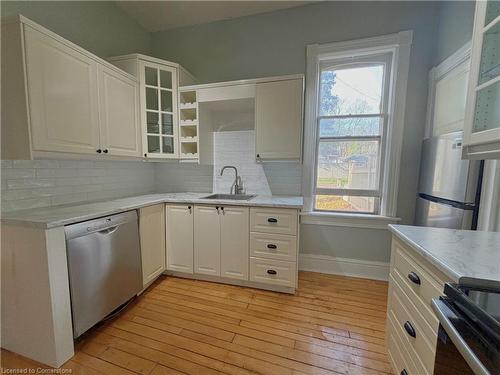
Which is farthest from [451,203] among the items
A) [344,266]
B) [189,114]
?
[189,114]

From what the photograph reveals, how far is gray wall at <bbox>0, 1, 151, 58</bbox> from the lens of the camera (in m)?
1.70

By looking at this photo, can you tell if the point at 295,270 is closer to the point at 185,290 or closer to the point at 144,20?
the point at 185,290

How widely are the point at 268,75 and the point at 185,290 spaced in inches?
103

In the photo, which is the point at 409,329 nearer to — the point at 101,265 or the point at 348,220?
the point at 348,220

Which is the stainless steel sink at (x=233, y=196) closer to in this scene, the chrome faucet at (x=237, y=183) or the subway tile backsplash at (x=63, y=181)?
the chrome faucet at (x=237, y=183)

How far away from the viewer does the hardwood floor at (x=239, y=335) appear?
4.47 ft

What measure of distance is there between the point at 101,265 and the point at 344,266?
2.45 meters

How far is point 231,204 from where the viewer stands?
7.14ft

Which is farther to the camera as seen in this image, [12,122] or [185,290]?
[185,290]

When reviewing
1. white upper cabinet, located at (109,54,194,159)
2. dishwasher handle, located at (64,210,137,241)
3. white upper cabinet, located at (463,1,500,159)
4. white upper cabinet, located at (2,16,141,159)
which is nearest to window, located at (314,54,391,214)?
white upper cabinet, located at (463,1,500,159)

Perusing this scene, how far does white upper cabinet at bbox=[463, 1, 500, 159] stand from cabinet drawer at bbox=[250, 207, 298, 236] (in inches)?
50.6

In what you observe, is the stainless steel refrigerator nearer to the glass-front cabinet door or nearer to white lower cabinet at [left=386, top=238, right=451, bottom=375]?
white lower cabinet at [left=386, top=238, right=451, bottom=375]

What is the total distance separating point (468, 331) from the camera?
595 millimetres

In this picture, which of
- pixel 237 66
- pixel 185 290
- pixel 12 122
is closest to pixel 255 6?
pixel 237 66
